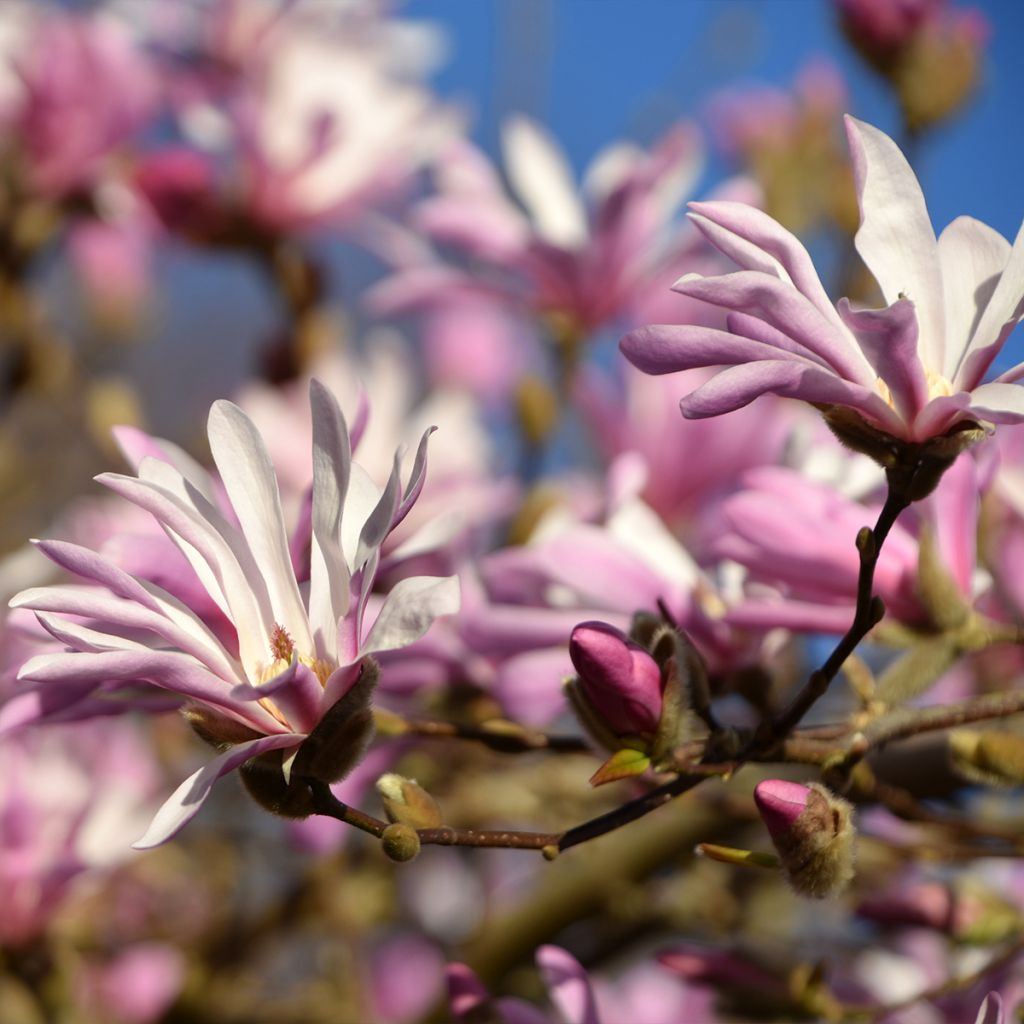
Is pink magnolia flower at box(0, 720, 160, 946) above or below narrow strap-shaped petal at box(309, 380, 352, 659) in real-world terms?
below

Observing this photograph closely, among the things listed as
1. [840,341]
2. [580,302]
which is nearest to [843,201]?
[580,302]

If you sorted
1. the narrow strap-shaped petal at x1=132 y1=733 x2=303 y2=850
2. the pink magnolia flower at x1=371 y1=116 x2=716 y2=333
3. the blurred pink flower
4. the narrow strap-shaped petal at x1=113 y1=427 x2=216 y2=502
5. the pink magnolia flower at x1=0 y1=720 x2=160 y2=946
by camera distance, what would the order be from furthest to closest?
the blurred pink flower < the pink magnolia flower at x1=371 y1=116 x2=716 y2=333 < the pink magnolia flower at x1=0 y1=720 x2=160 y2=946 < the narrow strap-shaped petal at x1=113 y1=427 x2=216 y2=502 < the narrow strap-shaped petal at x1=132 y1=733 x2=303 y2=850

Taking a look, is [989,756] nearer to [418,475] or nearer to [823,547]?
[823,547]

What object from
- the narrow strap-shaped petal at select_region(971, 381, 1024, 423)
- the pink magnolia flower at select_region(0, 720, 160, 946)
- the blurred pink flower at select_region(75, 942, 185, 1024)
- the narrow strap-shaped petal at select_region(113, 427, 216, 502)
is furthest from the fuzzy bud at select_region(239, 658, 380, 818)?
the blurred pink flower at select_region(75, 942, 185, 1024)

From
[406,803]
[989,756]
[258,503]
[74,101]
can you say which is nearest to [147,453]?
[258,503]

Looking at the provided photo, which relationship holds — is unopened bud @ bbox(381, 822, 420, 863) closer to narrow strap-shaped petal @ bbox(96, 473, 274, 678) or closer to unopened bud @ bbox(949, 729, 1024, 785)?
narrow strap-shaped petal @ bbox(96, 473, 274, 678)

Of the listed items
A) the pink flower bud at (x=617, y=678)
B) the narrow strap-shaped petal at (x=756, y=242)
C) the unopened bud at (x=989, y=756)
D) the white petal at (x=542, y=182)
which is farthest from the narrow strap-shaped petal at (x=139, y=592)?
the white petal at (x=542, y=182)

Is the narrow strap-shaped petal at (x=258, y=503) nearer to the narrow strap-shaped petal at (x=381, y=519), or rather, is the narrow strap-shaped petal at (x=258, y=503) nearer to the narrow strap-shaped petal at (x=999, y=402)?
the narrow strap-shaped petal at (x=381, y=519)
